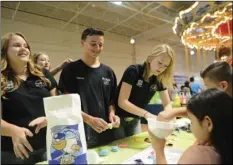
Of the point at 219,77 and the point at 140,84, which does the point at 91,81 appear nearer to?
the point at 140,84

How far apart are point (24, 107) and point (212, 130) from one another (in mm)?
707

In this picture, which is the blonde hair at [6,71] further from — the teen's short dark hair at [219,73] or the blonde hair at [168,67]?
the teen's short dark hair at [219,73]

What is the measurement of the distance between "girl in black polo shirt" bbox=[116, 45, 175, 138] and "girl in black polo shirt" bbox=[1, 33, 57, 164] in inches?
14.8

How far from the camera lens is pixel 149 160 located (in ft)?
1.99

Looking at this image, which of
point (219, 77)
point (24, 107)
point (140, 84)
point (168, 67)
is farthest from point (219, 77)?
point (24, 107)

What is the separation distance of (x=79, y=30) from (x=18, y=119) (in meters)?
4.23

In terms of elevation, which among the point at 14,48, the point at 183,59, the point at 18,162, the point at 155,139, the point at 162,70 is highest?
the point at 183,59

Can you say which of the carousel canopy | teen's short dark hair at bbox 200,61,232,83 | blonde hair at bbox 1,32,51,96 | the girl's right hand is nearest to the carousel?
the carousel canopy

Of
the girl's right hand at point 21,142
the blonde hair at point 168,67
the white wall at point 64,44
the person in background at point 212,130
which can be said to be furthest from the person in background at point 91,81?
the white wall at point 64,44

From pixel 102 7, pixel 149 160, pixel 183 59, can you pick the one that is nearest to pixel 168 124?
pixel 149 160

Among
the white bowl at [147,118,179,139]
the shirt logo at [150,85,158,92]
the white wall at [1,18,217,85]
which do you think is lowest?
the white bowl at [147,118,179,139]

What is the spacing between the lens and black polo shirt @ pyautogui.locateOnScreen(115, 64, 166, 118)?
1013 millimetres

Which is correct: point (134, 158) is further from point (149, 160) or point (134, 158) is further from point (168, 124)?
point (168, 124)

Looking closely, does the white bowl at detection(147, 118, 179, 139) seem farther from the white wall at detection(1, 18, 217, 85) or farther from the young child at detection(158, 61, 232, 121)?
the white wall at detection(1, 18, 217, 85)
